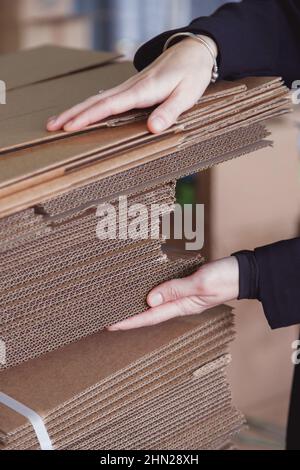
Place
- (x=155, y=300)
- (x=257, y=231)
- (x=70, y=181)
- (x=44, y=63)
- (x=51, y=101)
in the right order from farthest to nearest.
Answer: (x=257, y=231) → (x=44, y=63) → (x=51, y=101) → (x=155, y=300) → (x=70, y=181)

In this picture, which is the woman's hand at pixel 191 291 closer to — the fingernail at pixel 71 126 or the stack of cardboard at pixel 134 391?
the stack of cardboard at pixel 134 391

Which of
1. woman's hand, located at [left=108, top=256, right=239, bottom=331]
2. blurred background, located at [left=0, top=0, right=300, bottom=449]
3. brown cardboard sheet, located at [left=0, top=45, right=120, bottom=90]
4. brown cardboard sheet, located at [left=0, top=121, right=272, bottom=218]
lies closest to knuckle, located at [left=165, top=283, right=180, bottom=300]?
woman's hand, located at [left=108, top=256, right=239, bottom=331]

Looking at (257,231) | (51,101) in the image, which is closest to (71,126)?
(51,101)

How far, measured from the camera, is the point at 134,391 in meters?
1.13

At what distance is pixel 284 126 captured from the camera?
2.52 metres

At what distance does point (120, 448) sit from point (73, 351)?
16 cm

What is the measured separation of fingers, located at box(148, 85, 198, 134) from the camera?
1053 mm

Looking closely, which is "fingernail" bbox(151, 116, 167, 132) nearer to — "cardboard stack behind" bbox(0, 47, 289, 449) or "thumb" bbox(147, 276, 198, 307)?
"cardboard stack behind" bbox(0, 47, 289, 449)

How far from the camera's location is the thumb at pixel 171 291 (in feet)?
3.83

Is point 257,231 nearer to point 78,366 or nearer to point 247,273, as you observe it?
point 247,273

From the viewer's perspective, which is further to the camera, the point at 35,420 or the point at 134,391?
the point at 134,391

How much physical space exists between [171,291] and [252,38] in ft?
1.57

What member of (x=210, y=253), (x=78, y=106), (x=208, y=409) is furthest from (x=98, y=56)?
(x=210, y=253)

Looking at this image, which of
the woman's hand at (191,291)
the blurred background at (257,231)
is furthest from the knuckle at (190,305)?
the blurred background at (257,231)
